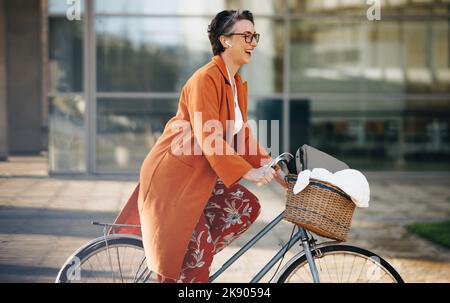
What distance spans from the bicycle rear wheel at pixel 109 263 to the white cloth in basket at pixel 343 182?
0.82 metres

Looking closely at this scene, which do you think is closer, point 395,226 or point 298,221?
point 298,221

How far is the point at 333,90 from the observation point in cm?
1197

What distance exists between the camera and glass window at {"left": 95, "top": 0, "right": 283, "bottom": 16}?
11.4m

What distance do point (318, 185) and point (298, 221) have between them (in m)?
0.18

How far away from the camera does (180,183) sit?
3432mm

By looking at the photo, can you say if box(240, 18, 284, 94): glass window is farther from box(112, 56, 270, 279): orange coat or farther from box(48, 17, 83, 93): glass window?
box(112, 56, 270, 279): orange coat

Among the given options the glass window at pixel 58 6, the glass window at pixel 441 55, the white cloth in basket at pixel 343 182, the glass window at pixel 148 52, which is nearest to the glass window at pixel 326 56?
the glass window at pixel 441 55

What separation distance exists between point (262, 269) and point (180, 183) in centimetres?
57

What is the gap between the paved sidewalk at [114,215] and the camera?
18.7ft

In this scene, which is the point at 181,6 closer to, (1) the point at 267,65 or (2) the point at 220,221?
(1) the point at 267,65

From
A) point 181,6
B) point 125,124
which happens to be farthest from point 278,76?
point 125,124
